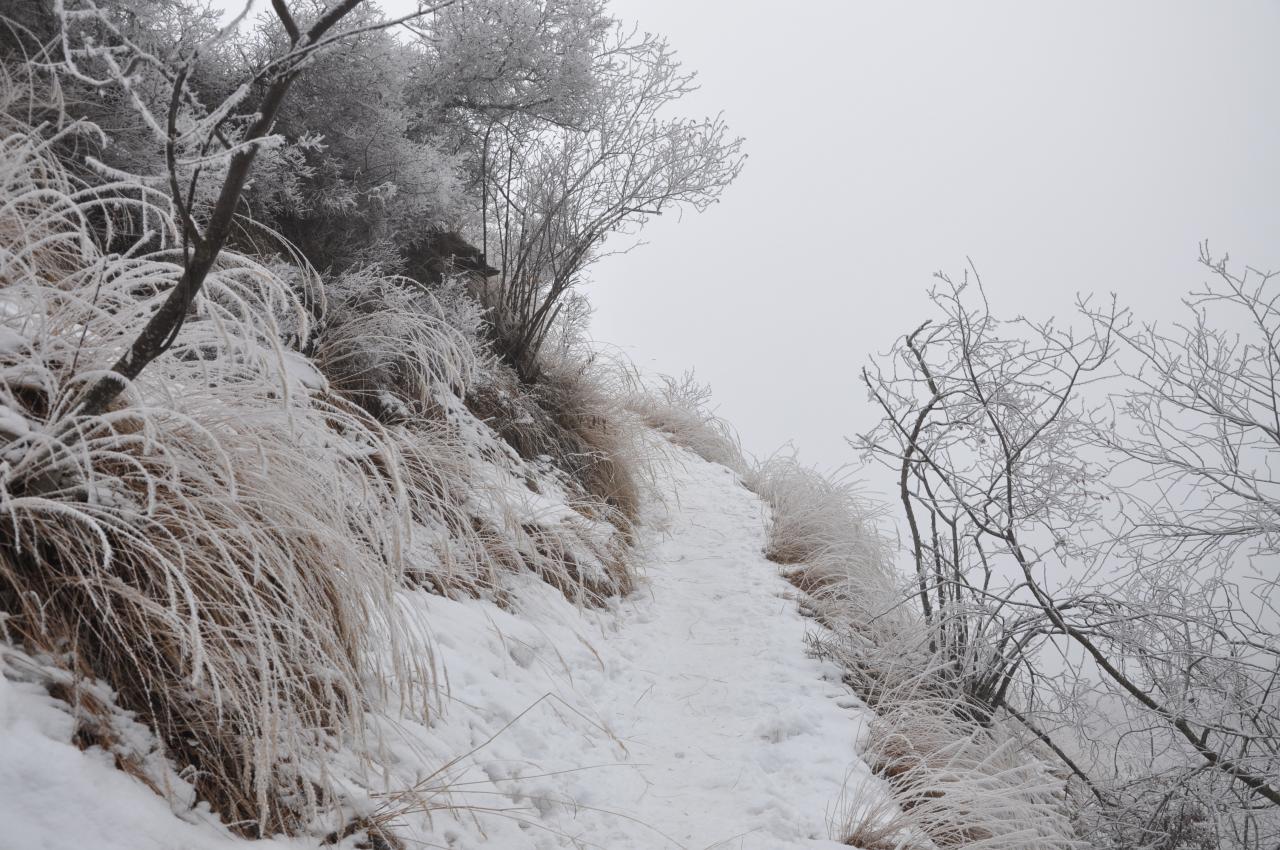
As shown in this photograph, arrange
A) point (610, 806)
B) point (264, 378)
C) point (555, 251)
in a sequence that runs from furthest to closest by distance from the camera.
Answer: point (555, 251)
point (610, 806)
point (264, 378)

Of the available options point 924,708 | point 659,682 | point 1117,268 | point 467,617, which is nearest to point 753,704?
point 659,682

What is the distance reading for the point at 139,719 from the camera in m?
1.20

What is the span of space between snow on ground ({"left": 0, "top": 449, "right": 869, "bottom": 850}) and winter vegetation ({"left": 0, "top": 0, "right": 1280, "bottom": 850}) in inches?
0.5

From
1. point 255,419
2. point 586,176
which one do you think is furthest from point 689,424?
point 255,419

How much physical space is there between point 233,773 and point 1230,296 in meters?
3.06

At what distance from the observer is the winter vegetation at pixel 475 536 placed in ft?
4.07

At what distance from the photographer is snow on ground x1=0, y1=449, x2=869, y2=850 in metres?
1.02

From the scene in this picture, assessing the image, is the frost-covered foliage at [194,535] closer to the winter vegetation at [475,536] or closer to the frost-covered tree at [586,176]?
the winter vegetation at [475,536]

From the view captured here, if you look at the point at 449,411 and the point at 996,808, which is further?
the point at 449,411

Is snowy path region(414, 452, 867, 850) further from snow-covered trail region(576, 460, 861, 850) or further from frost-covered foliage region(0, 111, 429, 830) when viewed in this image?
frost-covered foliage region(0, 111, 429, 830)

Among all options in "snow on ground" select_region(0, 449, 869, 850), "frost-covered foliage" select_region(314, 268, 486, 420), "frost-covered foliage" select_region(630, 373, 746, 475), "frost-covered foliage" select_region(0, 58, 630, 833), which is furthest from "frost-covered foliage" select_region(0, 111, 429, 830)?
"frost-covered foliage" select_region(630, 373, 746, 475)

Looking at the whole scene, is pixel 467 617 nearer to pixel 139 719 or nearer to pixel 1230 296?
pixel 139 719

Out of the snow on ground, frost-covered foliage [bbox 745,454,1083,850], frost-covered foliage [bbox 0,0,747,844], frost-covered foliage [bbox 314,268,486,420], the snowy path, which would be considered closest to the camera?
the snow on ground

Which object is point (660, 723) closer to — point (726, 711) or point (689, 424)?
point (726, 711)
